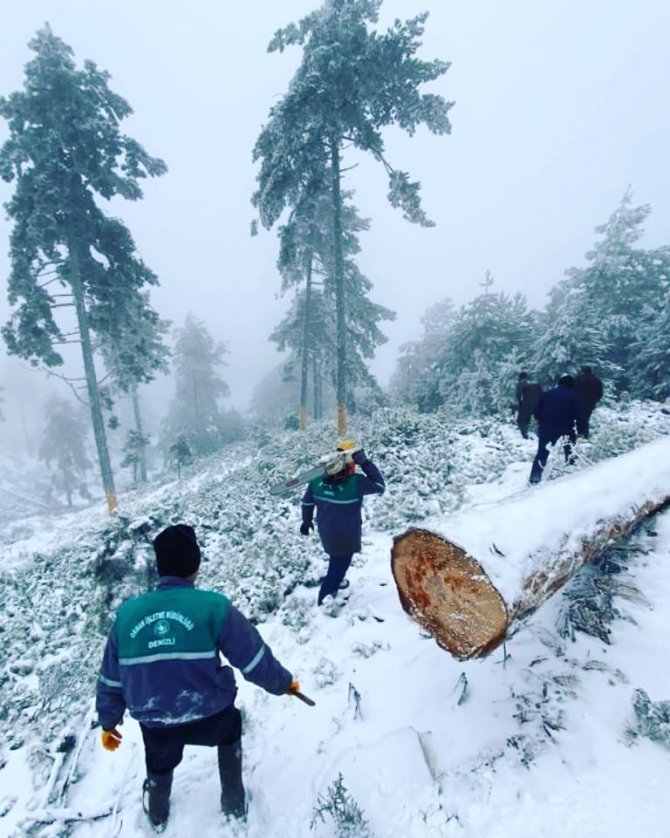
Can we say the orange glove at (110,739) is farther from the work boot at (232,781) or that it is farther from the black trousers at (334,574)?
the black trousers at (334,574)

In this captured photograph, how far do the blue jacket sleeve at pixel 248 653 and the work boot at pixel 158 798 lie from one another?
43.1 inches

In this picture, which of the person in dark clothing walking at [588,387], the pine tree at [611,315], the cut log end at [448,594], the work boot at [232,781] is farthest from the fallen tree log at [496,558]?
the pine tree at [611,315]

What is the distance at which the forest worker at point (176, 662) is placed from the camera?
108 inches

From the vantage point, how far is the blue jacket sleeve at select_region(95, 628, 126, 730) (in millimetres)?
2906

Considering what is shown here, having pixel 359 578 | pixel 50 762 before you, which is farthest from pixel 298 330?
pixel 50 762

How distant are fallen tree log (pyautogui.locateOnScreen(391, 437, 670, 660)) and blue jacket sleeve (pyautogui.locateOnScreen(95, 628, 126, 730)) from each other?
2085 millimetres

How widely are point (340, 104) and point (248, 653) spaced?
1475 cm

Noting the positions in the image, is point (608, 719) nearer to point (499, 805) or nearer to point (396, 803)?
point (499, 805)

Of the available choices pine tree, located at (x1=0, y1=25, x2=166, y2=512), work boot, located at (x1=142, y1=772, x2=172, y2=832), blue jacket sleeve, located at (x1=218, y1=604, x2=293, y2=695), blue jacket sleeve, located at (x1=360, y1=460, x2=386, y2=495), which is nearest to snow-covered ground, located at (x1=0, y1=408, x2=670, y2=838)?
work boot, located at (x1=142, y1=772, x2=172, y2=832)

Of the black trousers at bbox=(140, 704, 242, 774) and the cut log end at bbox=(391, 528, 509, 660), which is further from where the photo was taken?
the black trousers at bbox=(140, 704, 242, 774)

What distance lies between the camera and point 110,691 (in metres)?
2.97

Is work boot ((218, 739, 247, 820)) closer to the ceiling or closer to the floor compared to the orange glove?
closer to the floor

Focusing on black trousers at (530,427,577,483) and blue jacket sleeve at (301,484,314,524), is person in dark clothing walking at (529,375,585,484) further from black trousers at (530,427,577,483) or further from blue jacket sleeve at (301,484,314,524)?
blue jacket sleeve at (301,484,314,524)

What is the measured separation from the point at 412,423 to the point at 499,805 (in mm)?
10313
